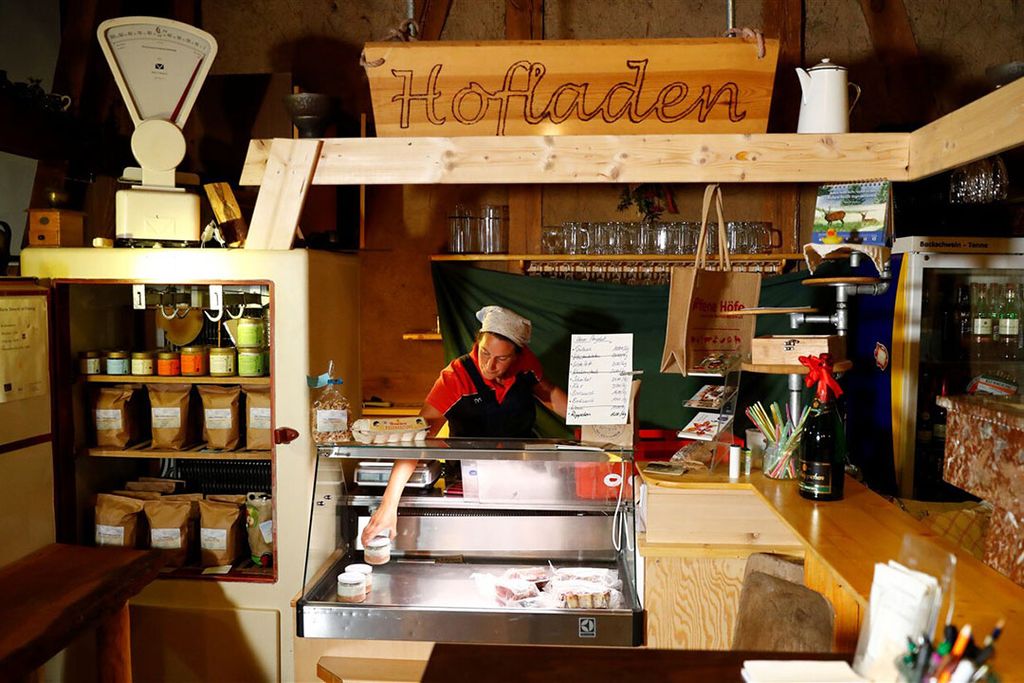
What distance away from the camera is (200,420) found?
11.8 feet

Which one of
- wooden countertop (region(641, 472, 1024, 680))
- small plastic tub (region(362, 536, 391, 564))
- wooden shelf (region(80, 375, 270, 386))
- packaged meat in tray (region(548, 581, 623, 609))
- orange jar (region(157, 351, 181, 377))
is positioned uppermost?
orange jar (region(157, 351, 181, 377))

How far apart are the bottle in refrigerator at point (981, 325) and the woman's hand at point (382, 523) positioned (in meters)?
3.25

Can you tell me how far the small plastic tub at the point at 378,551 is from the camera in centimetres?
284

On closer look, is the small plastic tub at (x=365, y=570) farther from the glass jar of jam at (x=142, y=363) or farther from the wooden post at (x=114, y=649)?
the glass jar of jam at (x=142, y=363)

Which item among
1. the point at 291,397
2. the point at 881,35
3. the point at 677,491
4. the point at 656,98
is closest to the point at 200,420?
the point at 291,397

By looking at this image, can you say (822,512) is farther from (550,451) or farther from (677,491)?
(550,451)

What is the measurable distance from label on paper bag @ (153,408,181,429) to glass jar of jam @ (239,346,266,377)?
0.32 m

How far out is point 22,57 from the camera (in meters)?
4.80

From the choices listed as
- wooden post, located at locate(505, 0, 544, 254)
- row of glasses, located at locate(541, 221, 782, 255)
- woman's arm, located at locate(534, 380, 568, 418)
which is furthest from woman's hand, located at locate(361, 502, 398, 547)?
wooden post, located at locate(505, 0, 544, 254)

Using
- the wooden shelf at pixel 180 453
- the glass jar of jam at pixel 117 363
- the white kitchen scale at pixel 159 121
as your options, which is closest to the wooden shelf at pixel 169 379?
the glass jar of jam at pixel 117 363

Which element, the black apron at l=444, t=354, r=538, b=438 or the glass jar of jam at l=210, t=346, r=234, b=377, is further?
the black apron at l=444, t=354, r=538, b=438

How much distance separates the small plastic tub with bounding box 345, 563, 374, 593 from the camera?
2.76 m

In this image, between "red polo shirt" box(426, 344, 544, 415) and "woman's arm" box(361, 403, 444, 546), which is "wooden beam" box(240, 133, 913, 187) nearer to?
"red polo shirt" box(426, 344, 544, 415)

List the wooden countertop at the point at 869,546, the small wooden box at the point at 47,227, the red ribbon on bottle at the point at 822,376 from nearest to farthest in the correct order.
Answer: the wooden countertop at the point at 869,546, the red ribbon on bottle at the point at 822,376, the small wooden box at the point at 47,227
